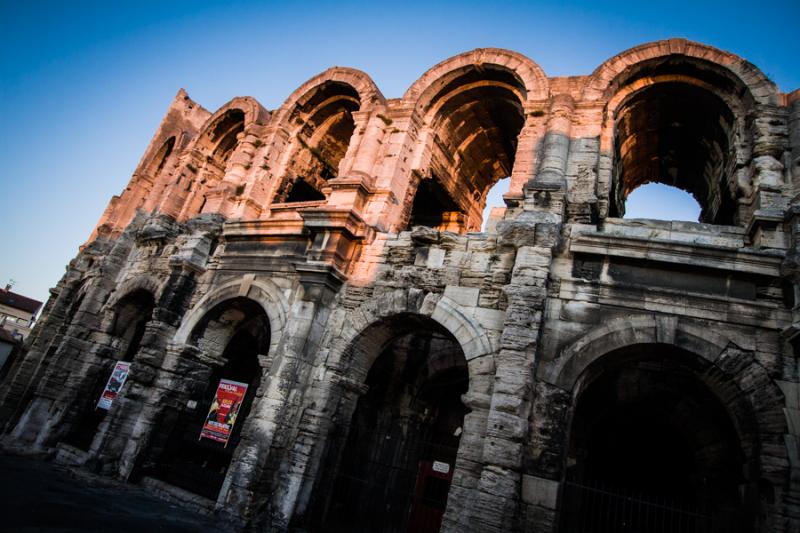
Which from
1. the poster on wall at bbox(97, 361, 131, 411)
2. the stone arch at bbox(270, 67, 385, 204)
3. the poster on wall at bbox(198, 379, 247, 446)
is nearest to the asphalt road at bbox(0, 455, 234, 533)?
the poster on wall at bbox(198, 379, 247, 446)

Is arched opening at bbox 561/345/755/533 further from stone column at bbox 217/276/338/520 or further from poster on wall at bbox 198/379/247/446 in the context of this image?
poster on wall at bbox 198/379/247/446

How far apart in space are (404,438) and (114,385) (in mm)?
6003

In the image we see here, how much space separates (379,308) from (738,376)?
4363mm

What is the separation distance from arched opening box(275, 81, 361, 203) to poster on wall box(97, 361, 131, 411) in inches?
182

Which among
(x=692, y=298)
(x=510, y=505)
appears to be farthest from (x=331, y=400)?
(x=692, y=298)

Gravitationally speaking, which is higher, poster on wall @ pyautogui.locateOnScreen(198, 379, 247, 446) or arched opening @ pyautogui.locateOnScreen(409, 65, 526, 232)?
arched opening @ pyautogui.locateOnScreen(409, 65, 526, 232)

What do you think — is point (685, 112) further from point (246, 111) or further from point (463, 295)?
point (246, 111)

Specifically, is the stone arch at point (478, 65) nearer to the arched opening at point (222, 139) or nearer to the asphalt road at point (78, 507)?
the arched opening at point (222, 139)

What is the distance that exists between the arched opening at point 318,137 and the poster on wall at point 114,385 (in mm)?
4619

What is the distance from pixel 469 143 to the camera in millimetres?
9875

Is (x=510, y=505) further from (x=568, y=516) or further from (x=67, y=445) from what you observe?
(x=67, y=445)

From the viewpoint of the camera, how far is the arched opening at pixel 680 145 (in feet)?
23.9

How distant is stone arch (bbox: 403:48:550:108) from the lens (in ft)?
25.2

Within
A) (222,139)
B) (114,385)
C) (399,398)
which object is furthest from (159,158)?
(399,398)
